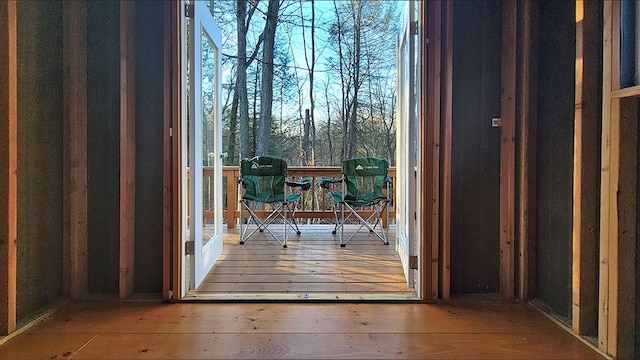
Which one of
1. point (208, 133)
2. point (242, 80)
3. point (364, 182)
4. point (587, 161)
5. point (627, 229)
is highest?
point (242, 80)

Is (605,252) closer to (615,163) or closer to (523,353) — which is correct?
(615,163)

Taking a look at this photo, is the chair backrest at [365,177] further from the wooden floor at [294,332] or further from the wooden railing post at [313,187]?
the wooden floor at [294,332]

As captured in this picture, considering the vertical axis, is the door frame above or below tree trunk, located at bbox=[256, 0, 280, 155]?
below

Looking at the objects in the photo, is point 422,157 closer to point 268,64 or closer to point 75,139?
point 75,139

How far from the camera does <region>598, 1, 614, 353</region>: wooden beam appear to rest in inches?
71.5

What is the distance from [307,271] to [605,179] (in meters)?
2.11

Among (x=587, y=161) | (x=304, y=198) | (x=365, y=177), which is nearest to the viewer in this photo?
(x=587, y=161)

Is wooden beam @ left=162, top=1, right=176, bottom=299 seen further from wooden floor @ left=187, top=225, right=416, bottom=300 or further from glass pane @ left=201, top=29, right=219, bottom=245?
glass pane @ left=201, top=29, right=219, bottom=245

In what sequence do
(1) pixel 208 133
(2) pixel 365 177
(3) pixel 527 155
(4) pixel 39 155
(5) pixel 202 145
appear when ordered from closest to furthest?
(4) pixel 39 155, (3) pixel 527 155, (5) pixel 202 145, (1) pixel 208 133, (2) pixel 365 177

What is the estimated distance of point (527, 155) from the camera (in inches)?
97.9

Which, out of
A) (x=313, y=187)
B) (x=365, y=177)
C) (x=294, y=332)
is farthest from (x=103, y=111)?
(x=313, y=187)

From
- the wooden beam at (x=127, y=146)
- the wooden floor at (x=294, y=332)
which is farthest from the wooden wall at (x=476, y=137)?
the wooden beam at (x=127, y=146)

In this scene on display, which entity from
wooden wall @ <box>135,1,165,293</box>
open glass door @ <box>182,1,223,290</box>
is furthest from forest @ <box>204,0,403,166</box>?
wooden wall @ <box>135,1,165,293</box>

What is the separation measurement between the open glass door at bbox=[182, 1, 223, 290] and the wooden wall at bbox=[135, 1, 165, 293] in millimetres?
174
